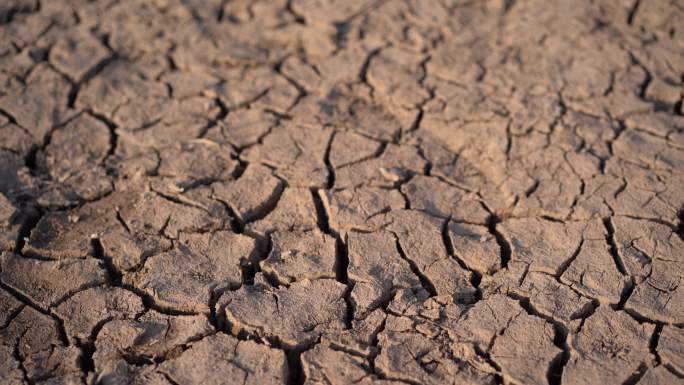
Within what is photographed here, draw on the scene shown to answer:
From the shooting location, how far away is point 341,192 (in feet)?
9.36

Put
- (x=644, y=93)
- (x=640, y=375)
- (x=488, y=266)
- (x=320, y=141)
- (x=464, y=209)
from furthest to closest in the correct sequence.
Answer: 1. (x=644, y=93)
2. (x=320, y=141)
3. (x=464, y=209)
4. (x=488, y=266)
5. (x=640, y=375)

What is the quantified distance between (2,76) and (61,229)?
4.13 feet

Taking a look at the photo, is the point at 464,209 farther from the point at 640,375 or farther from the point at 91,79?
the point at 91,79

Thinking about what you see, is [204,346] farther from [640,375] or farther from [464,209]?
[640,375]

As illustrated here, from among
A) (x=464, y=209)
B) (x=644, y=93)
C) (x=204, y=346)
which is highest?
(x=644, y=93)

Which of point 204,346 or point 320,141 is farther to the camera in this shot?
point 320,141

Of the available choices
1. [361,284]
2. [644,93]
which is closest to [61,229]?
[361,284]

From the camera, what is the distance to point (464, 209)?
2.82 metres

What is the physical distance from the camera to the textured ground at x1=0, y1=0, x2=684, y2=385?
7.44ft

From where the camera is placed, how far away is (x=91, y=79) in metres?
3.47

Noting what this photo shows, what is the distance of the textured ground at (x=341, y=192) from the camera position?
2268 millimetres

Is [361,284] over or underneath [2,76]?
underneath

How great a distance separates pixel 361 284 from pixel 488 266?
21.4 inches

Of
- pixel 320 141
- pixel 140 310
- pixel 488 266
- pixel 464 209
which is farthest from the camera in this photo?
pixel 320 141
